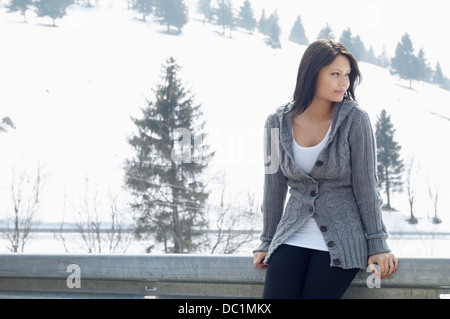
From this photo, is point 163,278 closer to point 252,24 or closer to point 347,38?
point 347,38

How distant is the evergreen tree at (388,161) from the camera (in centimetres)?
3909

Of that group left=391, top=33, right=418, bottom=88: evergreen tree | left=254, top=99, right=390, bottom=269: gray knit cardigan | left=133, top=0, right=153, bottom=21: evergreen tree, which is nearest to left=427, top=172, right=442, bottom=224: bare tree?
left=391, top=33, right=418, bottom=88: evergreen tree

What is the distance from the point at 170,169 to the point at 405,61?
A: 145 feet

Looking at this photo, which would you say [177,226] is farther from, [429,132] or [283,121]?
[429,132]

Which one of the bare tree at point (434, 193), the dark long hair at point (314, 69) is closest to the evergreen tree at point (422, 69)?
the bare tree at point (434, 193)

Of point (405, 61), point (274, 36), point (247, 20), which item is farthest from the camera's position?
point (247, 20)

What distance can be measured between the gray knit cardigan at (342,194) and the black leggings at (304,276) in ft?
0.16

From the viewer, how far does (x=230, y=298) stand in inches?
93.0

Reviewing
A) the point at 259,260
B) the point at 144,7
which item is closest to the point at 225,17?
the point at 144,7

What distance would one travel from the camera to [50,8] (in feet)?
213

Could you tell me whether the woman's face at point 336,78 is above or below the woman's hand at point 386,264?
above

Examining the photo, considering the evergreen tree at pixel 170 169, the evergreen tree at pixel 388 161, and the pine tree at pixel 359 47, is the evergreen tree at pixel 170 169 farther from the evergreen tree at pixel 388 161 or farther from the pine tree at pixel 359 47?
the pine tree at pixel 359 47

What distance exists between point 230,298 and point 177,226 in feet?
78.9
